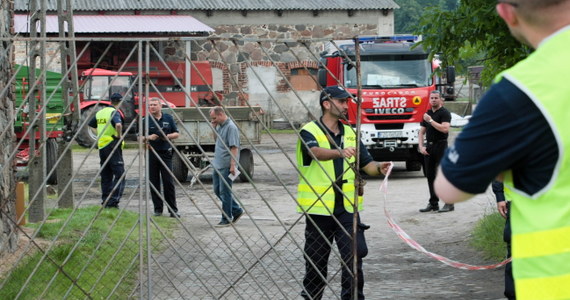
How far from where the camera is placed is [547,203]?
261cm

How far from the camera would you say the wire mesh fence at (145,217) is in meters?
7.93

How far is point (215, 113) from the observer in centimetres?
1406

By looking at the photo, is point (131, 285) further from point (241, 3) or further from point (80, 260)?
point (241, 3)

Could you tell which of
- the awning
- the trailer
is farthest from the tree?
the awning

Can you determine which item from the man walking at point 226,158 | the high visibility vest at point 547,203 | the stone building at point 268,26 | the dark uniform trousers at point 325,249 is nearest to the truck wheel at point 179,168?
the man walking at point 226,158

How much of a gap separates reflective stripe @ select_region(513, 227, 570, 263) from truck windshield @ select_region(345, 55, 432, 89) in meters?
18.0

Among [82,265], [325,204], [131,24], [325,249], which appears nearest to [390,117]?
[82,265]

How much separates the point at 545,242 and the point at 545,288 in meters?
0.12

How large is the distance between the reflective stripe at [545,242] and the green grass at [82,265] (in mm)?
5356

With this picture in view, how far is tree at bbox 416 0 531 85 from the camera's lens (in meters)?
9.25

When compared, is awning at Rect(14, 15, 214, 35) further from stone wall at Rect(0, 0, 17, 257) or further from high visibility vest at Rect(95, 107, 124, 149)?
stone wall at Rect(0, 0, 17, 257)

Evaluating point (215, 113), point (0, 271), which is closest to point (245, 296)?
point (0, 271)

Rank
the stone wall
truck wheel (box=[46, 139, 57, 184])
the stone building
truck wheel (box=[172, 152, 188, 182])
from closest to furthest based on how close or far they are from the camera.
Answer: the stone wall
truck wheel (box=[172, 152, 188, 182])
truck wheel (box=[46, 139, 57, 184])
the stone building

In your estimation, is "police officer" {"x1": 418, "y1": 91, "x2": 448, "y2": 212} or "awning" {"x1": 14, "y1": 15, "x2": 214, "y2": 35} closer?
"police officer" {"x1": 418, "y1": 91, "x2": 448, "y2": 212}
